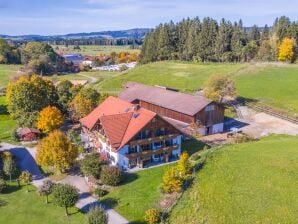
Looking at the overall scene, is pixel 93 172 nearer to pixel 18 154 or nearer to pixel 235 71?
pixel 18 154

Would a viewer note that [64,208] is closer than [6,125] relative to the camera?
Yes

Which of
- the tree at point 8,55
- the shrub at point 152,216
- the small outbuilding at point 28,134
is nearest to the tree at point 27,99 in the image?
the small outbuilding at point 28,134

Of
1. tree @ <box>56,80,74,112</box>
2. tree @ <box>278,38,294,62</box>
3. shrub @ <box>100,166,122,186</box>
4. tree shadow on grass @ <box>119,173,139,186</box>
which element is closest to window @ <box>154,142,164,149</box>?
tree shadow on grass @ <box>119,173,139,186</box>

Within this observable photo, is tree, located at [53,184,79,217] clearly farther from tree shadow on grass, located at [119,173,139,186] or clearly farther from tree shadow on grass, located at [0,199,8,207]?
tree shadow on grass, located at [0,199,8,207]

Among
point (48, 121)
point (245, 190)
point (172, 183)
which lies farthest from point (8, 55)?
point (245, 190)

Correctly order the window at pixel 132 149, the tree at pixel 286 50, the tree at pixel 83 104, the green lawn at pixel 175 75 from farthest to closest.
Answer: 1. the tree at pixel 286 50
2. the green lawn at pixel 175 75
3. the tree at pixel 83 104
4. the window at pixel 132 149

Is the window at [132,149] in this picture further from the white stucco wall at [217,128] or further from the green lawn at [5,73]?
the green lawn at [5,73]

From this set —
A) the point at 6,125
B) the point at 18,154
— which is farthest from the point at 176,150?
the point at 6,125
